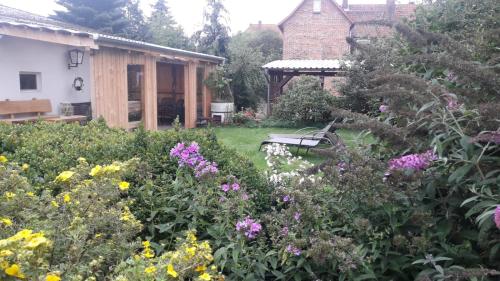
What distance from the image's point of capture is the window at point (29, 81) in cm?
905

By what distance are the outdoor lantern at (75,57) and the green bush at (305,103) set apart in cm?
683

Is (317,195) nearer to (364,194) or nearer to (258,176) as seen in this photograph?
(364,194)

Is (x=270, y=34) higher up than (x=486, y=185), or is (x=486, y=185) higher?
(x=270, y=34)

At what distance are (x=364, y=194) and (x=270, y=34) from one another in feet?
110

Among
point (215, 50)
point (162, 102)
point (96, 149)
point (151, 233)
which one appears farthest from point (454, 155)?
point (215, 50)

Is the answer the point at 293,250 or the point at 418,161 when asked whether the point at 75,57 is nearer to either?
the point at 293,250

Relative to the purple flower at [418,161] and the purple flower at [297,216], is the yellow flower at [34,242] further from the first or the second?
the purple flower at [418,161]

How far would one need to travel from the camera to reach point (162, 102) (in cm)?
1532

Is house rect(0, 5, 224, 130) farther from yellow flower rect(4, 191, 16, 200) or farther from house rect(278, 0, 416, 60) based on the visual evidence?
house rect(278, 0, 416, 60)

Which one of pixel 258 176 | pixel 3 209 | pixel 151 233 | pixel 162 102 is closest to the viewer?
pixel 3 209

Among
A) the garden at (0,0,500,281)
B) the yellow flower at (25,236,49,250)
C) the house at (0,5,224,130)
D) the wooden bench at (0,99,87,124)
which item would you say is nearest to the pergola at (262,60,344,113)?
the house at (0,5,224,130)

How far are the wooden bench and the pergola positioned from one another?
308 inches

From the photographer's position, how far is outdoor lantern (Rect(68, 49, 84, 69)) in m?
10.1

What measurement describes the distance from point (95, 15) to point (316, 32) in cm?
1305
